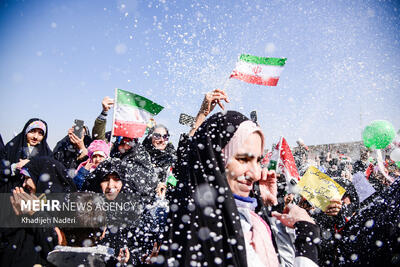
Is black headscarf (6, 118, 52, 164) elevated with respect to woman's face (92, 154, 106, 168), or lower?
elevated

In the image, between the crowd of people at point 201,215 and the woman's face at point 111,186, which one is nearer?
the crowd of people at point 201,215

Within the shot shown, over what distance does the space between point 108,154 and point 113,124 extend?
650 millimetres

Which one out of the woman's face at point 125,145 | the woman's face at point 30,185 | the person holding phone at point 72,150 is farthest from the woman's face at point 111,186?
the person holding phone at point 72,150

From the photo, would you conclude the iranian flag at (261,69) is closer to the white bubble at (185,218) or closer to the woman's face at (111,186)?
the woman's face at (111,186)

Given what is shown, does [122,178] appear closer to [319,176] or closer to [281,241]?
[281,241]

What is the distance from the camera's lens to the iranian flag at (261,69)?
536 cm

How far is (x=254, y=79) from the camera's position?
5.42 meters

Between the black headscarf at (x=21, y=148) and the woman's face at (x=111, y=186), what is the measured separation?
1959 mm

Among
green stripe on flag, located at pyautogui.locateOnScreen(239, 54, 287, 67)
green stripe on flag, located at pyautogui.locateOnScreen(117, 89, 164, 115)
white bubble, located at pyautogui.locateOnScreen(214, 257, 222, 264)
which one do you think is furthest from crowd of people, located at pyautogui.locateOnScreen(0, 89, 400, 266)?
green stripe on flag, located at pyautogui.locateOnScreen(239, 54, 287, 67)

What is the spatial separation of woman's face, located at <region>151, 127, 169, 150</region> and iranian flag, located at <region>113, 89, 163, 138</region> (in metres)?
0.31

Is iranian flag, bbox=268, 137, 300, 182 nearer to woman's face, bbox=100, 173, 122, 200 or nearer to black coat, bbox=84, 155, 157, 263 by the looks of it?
black coat, bbox=84, 155, 157, 263

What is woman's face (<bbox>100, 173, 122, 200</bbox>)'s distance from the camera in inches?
145

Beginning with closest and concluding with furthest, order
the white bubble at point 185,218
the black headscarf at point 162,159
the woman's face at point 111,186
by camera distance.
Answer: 1. the white bubble at point 185,218
2. the woman's face at point 111,186
3. the black headscarf at point 162,159

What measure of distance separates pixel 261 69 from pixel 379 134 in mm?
3590
